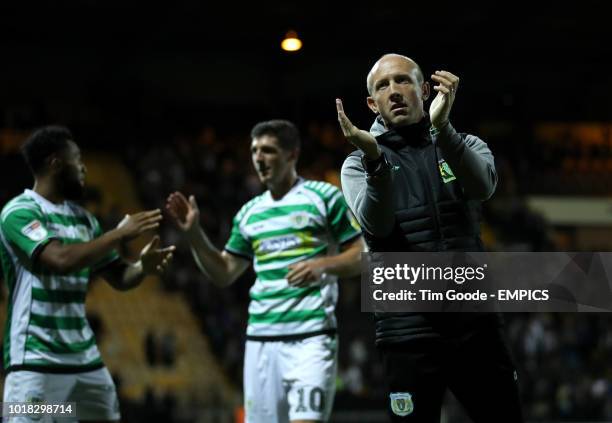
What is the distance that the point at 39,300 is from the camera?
Answer: 441 cm

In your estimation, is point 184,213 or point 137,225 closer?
point 137,225

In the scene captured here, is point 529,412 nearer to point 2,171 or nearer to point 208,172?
point 208,172

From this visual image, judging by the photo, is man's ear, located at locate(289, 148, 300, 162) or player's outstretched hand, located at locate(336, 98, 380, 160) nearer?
player's outstretched hand, located at locate(336, 98, 380, 160)

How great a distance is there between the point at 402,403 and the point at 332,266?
51.1 inches

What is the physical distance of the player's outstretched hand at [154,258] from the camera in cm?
471

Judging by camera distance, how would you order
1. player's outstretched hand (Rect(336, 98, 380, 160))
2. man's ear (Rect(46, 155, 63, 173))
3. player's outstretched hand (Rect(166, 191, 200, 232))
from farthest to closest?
player's outstretched hand (Rect(166, 191, 200, 232))
man's ear (Rect(46, 155, 63, 173))
player's outstretched hand (Rect(336, 98, 380, 160))

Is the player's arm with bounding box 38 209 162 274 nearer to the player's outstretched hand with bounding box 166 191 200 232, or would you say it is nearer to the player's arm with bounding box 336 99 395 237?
the player's outstretched hand with bounding box 166 191 200 232

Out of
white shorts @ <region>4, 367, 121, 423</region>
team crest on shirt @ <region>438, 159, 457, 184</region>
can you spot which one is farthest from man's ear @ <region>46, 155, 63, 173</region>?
team crest on shirt @ <region>438, 159, 457, 184</region>

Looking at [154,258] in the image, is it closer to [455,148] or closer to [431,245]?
[431,245]

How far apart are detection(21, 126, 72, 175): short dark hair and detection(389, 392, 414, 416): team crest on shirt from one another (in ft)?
7.22

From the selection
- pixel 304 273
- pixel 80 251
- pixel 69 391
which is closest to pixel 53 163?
pixel 80 251

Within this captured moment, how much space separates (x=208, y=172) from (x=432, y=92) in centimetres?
1030

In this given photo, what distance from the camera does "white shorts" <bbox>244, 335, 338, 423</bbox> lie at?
4.62 metres

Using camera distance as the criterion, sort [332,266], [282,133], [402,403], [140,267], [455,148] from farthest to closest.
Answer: [282,133], [140,267], [332,266], [402,403], [455,148]
